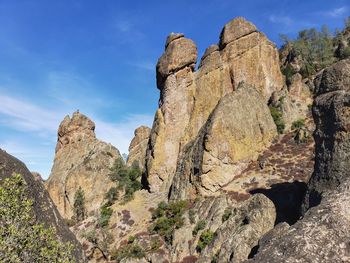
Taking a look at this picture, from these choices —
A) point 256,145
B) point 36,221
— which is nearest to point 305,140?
point 256,145

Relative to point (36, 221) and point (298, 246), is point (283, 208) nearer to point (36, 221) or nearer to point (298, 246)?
point (36, 221)

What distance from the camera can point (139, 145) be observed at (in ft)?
388

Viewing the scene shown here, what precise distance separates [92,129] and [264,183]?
72.6 meters

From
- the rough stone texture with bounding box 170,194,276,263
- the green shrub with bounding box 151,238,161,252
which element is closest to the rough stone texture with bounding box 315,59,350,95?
the rough stone texture with bounding box 170,194,276,263

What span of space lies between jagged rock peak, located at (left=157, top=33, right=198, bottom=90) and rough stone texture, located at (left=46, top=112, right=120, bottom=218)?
30510mm

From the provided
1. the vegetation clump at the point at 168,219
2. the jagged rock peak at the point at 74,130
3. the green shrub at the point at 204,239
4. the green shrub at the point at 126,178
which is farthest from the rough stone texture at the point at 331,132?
the jagged rock peak at the point at 74,130

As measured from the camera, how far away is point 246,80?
82188 mm

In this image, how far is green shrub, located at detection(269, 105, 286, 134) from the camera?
75188 millimetres

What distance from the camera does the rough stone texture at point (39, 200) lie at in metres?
21.8

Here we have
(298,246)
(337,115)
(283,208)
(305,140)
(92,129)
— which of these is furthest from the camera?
(92,129)

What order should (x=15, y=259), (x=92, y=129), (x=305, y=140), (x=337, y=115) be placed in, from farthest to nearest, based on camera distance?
(x=92, y=129) → (x=305, y=140) → (x=337, y=115) → (x=15, y=259)

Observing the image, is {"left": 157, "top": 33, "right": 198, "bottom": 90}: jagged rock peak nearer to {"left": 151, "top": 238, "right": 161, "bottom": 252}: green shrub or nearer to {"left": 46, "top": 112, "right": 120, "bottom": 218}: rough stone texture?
{"left": 46, "top": 112, "right": 120, "bottom": 218}: rough stone texture

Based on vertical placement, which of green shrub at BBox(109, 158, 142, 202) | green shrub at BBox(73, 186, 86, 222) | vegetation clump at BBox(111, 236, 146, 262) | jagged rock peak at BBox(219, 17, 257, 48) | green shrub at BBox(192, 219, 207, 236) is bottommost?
vegetation clump at BBox(111, 236, 146, 262)

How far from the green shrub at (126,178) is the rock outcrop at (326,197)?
160 feet
